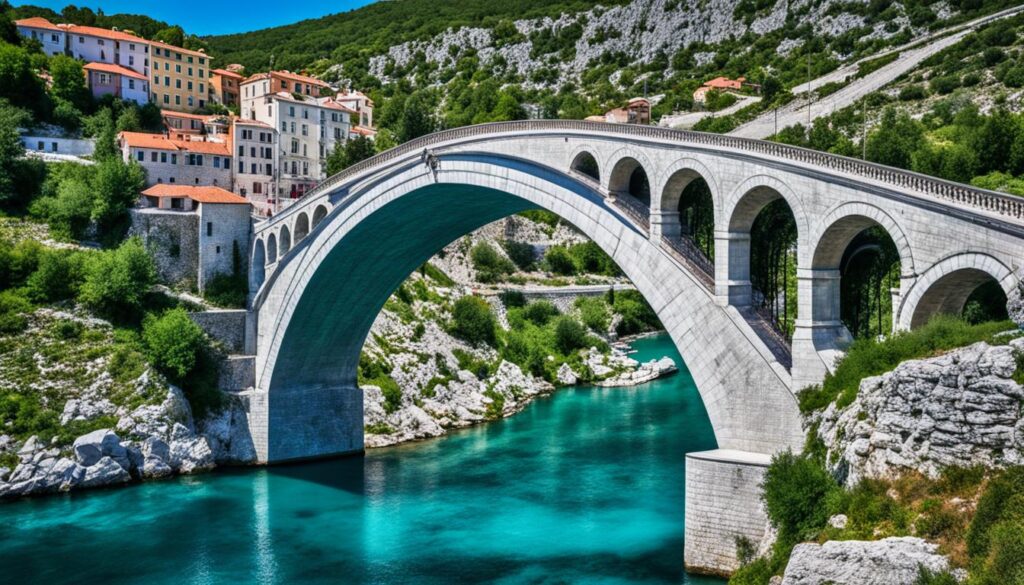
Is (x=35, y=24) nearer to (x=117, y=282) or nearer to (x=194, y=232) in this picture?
(x=194, y=232)

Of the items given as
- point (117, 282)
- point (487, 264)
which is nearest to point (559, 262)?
point (487, 264)

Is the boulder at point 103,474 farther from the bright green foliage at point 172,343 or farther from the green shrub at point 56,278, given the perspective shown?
the green shrub at point 56,278

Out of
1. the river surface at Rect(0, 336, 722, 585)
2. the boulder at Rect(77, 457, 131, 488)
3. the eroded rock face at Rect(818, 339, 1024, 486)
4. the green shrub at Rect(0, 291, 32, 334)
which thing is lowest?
the river surface at Rect(0, 336, 722, 585)

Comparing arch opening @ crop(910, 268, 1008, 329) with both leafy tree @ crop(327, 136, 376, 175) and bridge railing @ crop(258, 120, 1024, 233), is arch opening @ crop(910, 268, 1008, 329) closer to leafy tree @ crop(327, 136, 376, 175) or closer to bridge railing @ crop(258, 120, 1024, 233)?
bridge railing @ crop(258, 120, 1024, 233)

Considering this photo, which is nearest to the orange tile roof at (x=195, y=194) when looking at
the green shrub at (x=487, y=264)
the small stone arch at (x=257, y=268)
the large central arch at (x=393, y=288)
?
the small stone arch at (x=257, y=268)

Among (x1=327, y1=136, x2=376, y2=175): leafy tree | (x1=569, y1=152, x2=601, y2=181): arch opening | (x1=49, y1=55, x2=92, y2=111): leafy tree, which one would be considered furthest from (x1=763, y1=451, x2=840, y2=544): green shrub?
(x1=49, y1=55, x2=92, y2=111): leafy tree

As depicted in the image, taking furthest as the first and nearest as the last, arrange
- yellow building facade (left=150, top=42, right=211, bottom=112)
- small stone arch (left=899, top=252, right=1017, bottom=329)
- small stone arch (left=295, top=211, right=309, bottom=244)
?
yellow building facade (left=150, top=42, right=211, bottom=112) < small stone arch (left=295, top=211, right=309, bottom=244) < small stone arch (left=899, top=252, right=1017, bottom=329)
